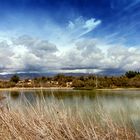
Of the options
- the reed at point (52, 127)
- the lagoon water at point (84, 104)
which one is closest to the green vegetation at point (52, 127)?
the reed at point (52, 127)

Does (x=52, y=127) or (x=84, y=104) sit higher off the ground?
(x=84, y=104)

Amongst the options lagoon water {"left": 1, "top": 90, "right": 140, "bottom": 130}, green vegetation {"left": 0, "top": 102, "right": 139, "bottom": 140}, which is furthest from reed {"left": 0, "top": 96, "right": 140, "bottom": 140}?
lagoon water {"left": 1, "top": 90, "right": 140, "bottom": 130}

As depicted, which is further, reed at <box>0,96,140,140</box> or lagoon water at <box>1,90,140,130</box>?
lagoon water at <box>1,90,140,130</box>

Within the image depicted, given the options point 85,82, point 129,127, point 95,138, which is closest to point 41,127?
point 95,138

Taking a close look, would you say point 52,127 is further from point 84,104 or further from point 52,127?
point 84,104

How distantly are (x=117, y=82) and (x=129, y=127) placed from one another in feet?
170

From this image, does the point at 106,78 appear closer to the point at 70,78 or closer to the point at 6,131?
the point at 70,78

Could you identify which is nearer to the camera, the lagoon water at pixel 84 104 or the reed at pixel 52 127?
the reed at pixel 52 127

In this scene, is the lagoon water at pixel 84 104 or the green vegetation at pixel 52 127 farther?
the lagoon water at pixel 84 104

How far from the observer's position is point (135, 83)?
56062 mm

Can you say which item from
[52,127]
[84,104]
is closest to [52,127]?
[52,127]

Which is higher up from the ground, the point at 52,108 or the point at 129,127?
the point at 52,108

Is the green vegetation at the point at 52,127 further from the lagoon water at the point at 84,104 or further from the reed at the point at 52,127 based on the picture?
the lagoon water at the point at 84,104

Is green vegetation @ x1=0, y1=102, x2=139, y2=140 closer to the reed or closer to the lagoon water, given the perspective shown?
the reed
